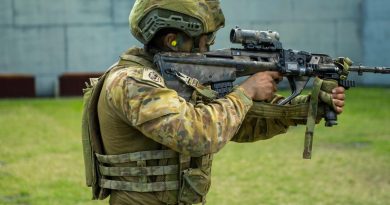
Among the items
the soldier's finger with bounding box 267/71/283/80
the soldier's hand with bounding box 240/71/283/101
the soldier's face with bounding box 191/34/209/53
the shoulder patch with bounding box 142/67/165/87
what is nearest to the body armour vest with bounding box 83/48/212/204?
the shoulder patch with bounding box 142/67/165/87

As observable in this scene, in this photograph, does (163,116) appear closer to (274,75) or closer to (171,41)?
(171,41)

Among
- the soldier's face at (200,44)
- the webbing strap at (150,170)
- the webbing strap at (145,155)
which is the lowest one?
the webbing strap at (150,170)

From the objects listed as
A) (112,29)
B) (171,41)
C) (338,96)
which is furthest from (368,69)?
(112,29)

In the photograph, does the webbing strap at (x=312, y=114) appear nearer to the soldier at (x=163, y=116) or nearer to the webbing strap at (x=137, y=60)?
the soldier at (x=163, y=116)

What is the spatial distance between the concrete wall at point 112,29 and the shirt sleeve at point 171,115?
1591 centimetres

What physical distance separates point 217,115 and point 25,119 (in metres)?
11.0

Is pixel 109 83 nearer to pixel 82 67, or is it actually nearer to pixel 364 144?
pixel 364 144

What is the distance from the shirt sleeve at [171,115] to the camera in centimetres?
306

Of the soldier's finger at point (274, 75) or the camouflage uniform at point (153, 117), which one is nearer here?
the camouflage uniform at point (153, 117)

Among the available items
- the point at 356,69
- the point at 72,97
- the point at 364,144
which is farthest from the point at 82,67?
the point at 356,69

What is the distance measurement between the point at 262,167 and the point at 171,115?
5.90 metres

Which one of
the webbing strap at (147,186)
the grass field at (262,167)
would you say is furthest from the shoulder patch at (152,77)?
the grass field at (262,167)

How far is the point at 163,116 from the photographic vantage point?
3061mm

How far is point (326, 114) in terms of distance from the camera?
3.61m
